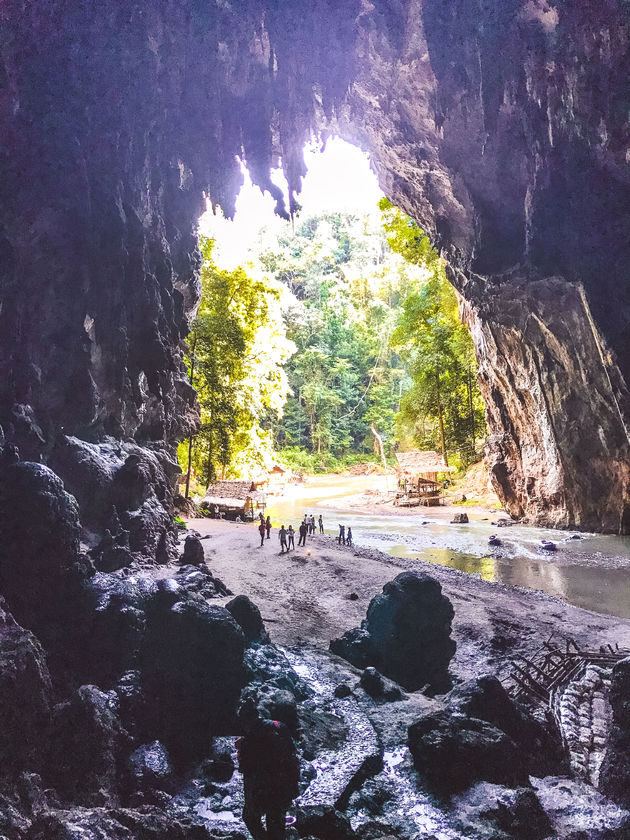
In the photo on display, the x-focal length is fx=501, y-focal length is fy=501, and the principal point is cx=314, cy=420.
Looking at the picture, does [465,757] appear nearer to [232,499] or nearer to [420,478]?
[232,499]

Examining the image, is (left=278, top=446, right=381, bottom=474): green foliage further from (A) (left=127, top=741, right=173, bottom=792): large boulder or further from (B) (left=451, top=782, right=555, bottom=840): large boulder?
(B) (left=451, top=782, right=555, bottom=840): large boulder

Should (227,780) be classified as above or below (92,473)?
below

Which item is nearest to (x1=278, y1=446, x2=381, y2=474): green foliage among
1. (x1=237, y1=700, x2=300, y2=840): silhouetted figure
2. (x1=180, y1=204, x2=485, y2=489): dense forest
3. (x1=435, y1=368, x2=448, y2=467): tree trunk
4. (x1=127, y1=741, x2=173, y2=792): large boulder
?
(x1=180, y1=204, x2=485, y2=489): dense forest

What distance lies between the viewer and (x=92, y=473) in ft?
36.9

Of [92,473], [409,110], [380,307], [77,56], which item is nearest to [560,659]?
[92,473]

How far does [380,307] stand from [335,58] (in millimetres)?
40613

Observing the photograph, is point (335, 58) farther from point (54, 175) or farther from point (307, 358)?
point (307, 358)

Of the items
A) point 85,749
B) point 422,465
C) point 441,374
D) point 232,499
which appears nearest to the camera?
point 85,749

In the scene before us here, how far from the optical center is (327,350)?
5497 centimetres

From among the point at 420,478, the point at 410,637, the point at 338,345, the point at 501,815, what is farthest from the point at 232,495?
the point at 338,345

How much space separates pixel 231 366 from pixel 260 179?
10.6 meters

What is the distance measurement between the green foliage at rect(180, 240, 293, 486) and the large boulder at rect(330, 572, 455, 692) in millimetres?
17920

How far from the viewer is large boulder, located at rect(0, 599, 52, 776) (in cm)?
486

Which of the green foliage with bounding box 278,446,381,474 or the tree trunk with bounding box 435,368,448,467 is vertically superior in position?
the tree trunk with bounding box 435,368,448,467
